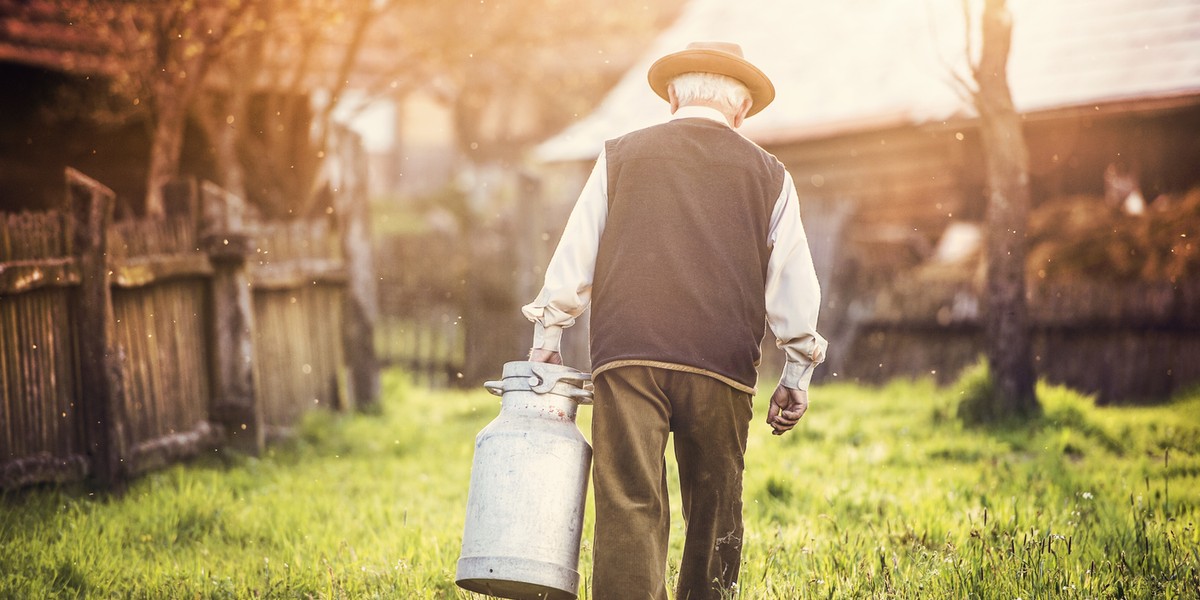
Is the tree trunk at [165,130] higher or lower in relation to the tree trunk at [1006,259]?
higher

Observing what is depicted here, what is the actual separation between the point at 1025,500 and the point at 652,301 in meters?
2.91

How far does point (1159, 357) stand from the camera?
9180 millimetres

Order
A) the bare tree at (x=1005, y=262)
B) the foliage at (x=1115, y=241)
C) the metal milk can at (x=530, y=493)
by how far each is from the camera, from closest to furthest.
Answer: the metal milk can at (x=530, y=493)
the bare tree at (x=1005, y=262)
the foliage at (x=1115, y=241)

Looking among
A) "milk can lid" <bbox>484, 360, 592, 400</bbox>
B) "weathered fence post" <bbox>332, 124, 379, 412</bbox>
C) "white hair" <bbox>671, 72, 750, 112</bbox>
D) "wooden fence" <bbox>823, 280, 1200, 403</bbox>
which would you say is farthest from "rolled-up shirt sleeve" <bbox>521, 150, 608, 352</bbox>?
"wooden fence" <bbox>823, 280, 1200, 403</bbox>

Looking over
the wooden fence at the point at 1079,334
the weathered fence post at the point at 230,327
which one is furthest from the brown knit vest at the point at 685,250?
the wooden fence at the point at 1079,334

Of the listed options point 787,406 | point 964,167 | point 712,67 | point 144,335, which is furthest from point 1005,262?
point 144,335

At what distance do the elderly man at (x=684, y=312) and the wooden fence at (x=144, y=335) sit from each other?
3264 millimetres

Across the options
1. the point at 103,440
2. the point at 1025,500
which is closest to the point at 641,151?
the point at 1025,500

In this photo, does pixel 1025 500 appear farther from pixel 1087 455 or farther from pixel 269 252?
pixel 269 252

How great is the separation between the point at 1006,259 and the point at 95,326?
600 centimetres

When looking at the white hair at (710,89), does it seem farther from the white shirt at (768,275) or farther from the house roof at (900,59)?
the house roof at (900,59)

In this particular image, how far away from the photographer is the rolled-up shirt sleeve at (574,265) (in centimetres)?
372

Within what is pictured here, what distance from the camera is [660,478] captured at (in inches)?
144

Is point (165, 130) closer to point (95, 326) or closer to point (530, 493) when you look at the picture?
point (95, 326)
